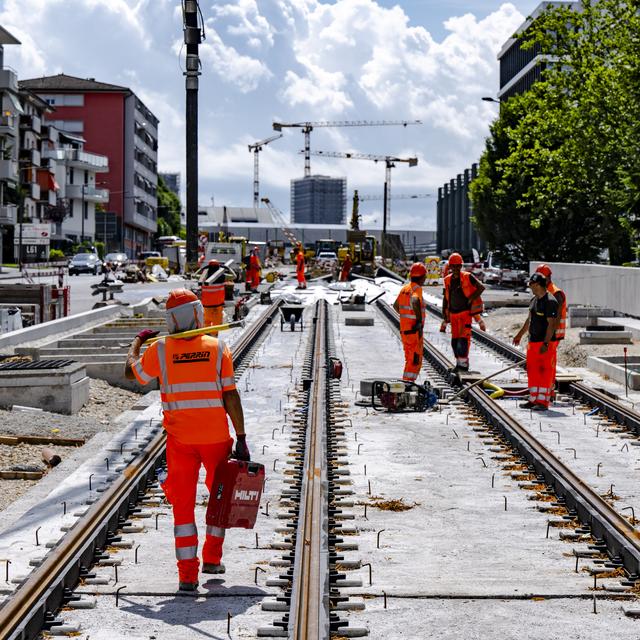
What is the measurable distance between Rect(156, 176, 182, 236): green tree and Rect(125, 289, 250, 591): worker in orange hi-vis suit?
150521 mm

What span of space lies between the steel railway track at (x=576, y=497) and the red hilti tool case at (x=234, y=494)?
225 centimetres

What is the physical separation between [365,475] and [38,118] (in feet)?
317

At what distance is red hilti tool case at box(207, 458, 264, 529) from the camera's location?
709 cm

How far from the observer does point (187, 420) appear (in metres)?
7.10

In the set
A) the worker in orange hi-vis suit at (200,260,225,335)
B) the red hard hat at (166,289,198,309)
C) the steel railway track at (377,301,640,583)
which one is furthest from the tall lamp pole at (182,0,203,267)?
the red hard hat at (166,289,198,309)

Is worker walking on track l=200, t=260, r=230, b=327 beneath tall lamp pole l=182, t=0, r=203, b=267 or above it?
beneath

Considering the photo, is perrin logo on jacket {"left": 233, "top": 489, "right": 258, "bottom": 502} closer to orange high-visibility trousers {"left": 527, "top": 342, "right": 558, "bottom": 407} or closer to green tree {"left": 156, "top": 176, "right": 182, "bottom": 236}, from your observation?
orange high-visibility trousers {"left": 527, "top": 342, "right": 558, "bottom": 407}

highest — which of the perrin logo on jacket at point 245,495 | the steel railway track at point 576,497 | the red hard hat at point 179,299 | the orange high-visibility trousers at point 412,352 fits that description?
the red hard hat at point 179,299

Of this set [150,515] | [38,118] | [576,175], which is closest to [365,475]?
[150,515]

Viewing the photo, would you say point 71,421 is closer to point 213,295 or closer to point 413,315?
point 413,315

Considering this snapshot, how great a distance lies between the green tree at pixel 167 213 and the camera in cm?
16055

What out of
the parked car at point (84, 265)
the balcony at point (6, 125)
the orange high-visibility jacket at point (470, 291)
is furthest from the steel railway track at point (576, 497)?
the balcony at point (6, 125)

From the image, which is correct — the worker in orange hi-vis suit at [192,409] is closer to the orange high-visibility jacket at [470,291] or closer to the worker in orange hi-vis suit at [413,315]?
the worker in orange hi-vis suit at [413,315]

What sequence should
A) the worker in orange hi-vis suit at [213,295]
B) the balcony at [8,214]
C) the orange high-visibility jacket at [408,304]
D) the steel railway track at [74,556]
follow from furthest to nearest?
the balcony at [8,214], the worker in orange hi-vis suit at [213,295], the orange high-visibility jacket at [408,304], the steel railway track at [74,556]
